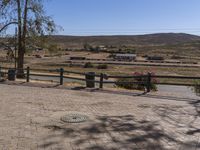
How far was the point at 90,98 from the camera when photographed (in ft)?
43.6

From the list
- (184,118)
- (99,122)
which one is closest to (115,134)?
(99,122)

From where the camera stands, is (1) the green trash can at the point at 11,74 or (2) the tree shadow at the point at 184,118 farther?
(1) the green trash can at the point at 11,74

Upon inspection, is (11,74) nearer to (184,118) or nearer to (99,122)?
(99,122)

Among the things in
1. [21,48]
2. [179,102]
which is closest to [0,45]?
[21,48]

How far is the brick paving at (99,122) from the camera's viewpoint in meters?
7.25

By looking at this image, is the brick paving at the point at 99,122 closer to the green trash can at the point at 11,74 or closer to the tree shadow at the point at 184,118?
the tree shadow at the point at 184,118

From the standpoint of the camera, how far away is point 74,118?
9.53 m

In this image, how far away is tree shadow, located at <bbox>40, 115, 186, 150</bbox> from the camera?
23.5 ft

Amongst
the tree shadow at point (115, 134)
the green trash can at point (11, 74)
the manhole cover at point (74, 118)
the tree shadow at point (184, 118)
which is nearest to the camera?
the tree shadow at point (115, 134)

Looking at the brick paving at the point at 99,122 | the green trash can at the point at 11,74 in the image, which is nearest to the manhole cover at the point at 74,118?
the brick paving at the point at 99,122

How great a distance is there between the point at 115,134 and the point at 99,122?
1217mm

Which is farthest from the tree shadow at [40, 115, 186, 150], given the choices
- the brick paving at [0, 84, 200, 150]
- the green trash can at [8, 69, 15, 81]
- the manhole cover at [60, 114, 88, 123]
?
the green trash can at [8, 69, 15, 81]

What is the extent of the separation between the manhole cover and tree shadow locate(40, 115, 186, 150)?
37cm

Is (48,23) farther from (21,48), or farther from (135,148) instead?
(135,148)
